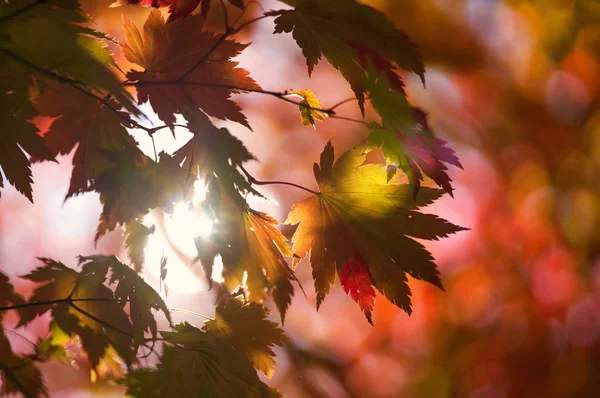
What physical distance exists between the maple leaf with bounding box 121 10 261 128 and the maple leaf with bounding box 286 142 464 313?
0.52 ft

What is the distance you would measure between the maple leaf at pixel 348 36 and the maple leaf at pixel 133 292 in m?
0.36

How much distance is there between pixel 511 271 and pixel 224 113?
6.74ft

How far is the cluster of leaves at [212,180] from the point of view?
1.84 ft

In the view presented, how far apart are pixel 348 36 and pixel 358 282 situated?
32 centimetres

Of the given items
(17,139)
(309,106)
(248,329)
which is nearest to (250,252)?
(248,329)

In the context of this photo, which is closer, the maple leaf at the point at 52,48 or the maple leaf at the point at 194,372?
the maple leaf at the point at 52,48

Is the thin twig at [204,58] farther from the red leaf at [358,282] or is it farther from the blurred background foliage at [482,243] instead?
the blurred background foliage at [482,243]

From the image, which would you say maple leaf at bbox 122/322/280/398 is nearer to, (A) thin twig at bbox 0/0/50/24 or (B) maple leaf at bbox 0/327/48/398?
(B) maple leaf at bbox 0/327/48/398

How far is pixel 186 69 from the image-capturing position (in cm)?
65

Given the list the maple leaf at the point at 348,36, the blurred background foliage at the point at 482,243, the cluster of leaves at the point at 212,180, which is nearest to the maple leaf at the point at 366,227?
the cluster of leaves at the point at 212,180

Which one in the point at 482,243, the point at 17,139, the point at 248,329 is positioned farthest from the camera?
the point at 482,243

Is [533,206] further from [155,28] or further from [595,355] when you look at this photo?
[155,28]

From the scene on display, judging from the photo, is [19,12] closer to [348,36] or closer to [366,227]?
[348,36]

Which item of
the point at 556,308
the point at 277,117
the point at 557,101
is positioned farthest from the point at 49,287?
the point at 557,101
